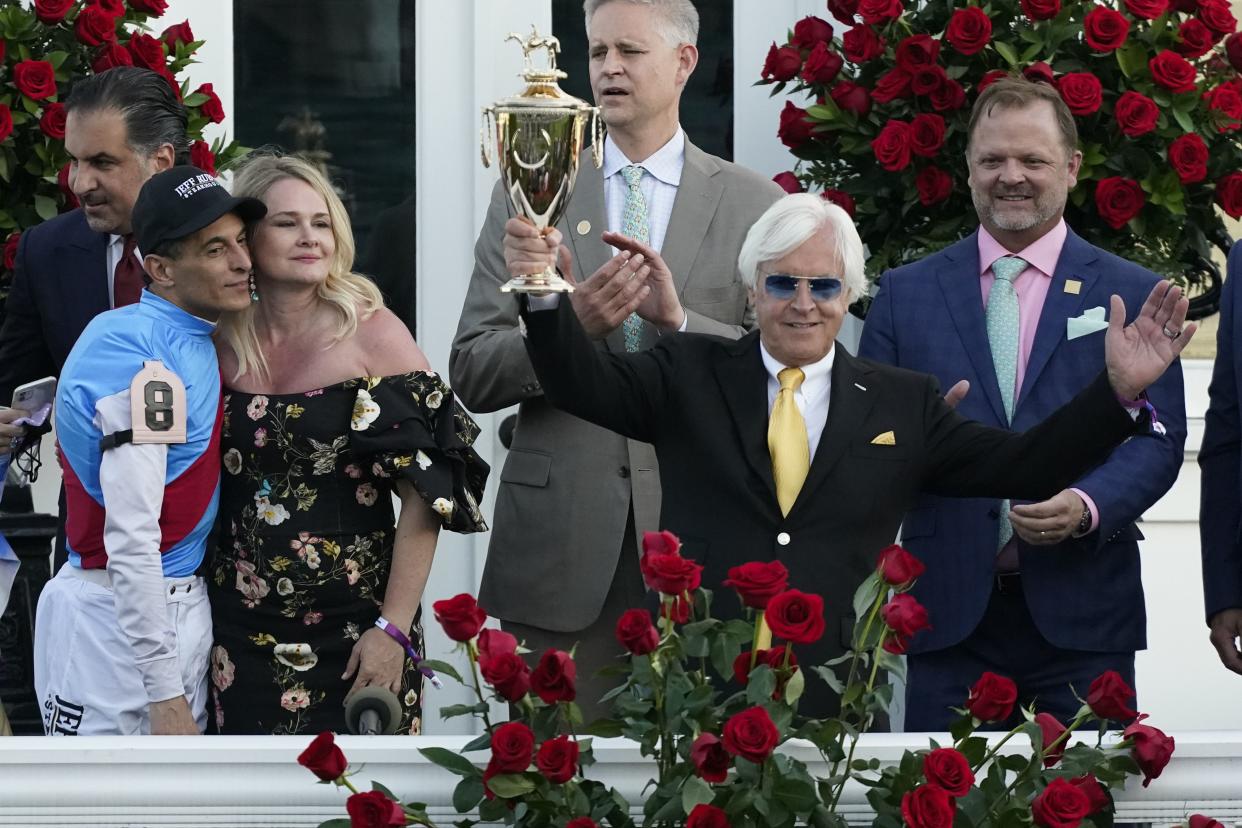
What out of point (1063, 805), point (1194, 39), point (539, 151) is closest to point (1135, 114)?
point (1194, 39)

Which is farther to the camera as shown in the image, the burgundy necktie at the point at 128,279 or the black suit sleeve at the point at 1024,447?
the burgundy necktie at the point at 128,279

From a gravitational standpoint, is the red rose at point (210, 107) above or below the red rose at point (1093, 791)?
above

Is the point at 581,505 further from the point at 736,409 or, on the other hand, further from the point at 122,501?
the point at 122,501

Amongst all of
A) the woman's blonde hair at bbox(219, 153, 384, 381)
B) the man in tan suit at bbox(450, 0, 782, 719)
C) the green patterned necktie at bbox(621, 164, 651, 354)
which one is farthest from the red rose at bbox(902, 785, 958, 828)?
the green patterned necktie at bbox(621, 164, 651, 354)

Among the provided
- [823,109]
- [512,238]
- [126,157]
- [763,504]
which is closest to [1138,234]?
[823,109]

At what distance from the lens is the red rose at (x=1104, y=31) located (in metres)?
4.15

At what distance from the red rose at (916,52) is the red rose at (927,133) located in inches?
5.1

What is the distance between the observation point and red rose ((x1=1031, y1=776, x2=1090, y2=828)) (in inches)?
81.7

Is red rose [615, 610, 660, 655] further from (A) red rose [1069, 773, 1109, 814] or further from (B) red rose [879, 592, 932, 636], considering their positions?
(A) red rose [1069, 773, 1109, 814]

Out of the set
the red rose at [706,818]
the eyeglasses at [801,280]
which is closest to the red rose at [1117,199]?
the eyeglasses at [801,280]

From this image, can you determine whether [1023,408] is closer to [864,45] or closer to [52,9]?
[864,45]

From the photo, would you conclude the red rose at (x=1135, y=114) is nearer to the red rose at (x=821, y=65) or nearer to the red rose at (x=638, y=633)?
the red rose at (x=821, y=65)

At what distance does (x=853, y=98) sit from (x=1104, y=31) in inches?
22.9

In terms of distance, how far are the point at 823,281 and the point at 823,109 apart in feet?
4.49
